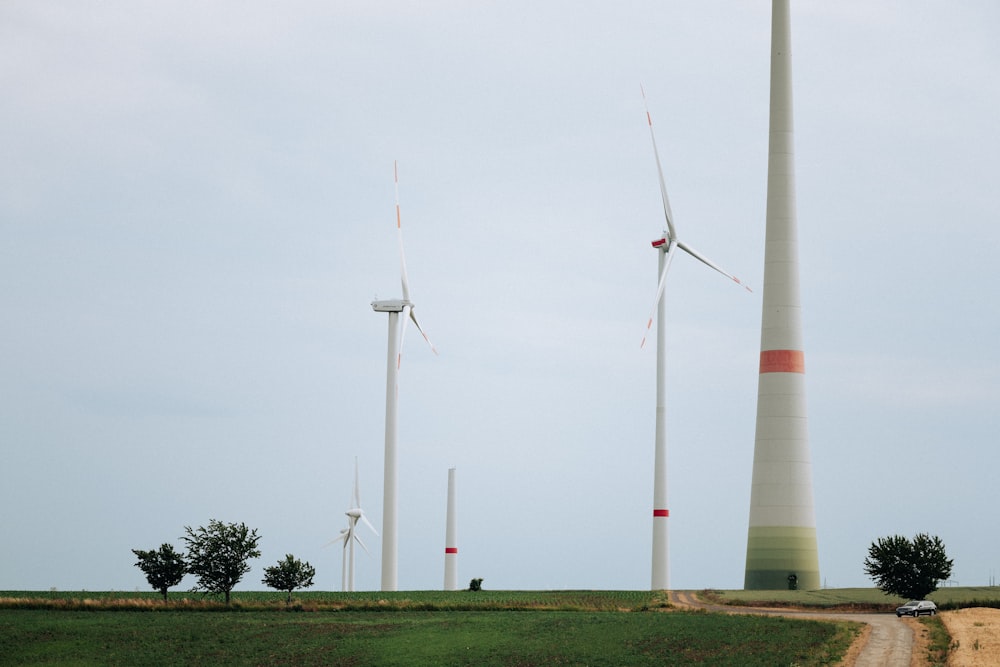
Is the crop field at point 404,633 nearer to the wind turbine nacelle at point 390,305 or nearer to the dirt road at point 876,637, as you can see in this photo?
the dirt road at point 876,637

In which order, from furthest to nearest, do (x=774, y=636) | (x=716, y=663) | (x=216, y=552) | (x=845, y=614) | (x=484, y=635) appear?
(x=216, y=552), (x=845, y=614), (x=484, y=635), (x=774, y=636), (x=716, y=663)

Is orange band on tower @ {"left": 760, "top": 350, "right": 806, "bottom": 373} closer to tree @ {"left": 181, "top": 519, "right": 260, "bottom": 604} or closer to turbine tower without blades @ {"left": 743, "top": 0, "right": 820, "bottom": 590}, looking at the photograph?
turbine tower without blades @ {"left": 743, "top": 0, "right": 820, "bottom": 590}

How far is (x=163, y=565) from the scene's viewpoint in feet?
318

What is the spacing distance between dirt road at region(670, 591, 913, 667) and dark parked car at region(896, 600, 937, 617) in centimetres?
84

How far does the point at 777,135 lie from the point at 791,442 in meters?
27.7

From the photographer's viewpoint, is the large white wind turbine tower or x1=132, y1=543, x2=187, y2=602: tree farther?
the large white wind turbine tower

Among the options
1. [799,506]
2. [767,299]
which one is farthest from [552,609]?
[767,299]

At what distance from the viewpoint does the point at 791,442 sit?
10012 centimetres

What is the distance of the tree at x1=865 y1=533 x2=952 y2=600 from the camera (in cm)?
8638

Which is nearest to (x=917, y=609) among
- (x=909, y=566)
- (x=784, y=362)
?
(x=909, y=566)

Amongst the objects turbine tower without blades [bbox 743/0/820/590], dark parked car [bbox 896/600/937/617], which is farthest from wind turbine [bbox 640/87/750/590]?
dark parked car [bbox 896/600/937/617]

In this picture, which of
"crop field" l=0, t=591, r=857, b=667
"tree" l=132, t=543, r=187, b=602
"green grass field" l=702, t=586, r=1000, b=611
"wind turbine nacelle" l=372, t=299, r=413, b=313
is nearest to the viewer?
"crop field" l=0, t=591, r=857, b=667

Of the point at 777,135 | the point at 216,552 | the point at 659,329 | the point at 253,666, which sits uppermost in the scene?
the point at 777,135

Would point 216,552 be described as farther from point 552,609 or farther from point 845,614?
point 845,614
